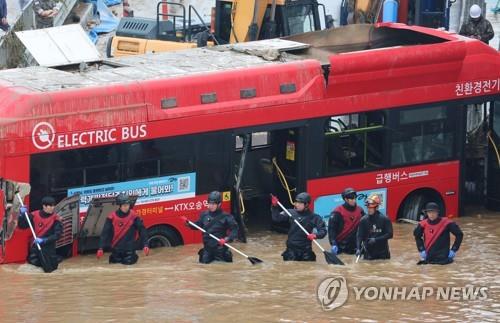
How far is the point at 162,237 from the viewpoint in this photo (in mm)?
20609

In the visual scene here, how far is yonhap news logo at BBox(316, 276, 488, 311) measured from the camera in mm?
17688

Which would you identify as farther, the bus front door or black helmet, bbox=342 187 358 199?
the bus front door

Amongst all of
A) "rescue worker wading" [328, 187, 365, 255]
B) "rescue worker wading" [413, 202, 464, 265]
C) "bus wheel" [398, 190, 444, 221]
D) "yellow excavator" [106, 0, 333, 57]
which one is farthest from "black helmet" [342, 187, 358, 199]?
"yellow excavator" [106, 0, 333, 57]

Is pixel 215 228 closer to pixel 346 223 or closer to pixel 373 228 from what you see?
pixel 346 223

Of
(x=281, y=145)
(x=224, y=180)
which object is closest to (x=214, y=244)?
(x=224, y=180)

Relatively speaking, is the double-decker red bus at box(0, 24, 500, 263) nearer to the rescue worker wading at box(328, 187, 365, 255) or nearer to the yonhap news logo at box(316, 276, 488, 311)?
the rescue worker wading at box(328, 187, 365, 255)

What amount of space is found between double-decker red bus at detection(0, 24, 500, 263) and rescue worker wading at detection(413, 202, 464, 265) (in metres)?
2.63

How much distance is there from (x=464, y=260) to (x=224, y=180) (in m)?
3.61

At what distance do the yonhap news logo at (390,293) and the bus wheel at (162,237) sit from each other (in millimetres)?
2981

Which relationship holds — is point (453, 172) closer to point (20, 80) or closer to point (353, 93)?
point (353, 93)

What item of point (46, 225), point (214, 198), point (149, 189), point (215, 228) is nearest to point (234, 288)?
point (215, 228)

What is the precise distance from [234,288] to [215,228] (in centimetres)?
154

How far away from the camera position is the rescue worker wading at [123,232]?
64.0 ft

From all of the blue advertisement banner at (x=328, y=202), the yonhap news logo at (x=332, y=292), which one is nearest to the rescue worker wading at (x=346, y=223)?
the yonhap news logo at (x=332, y=292)
